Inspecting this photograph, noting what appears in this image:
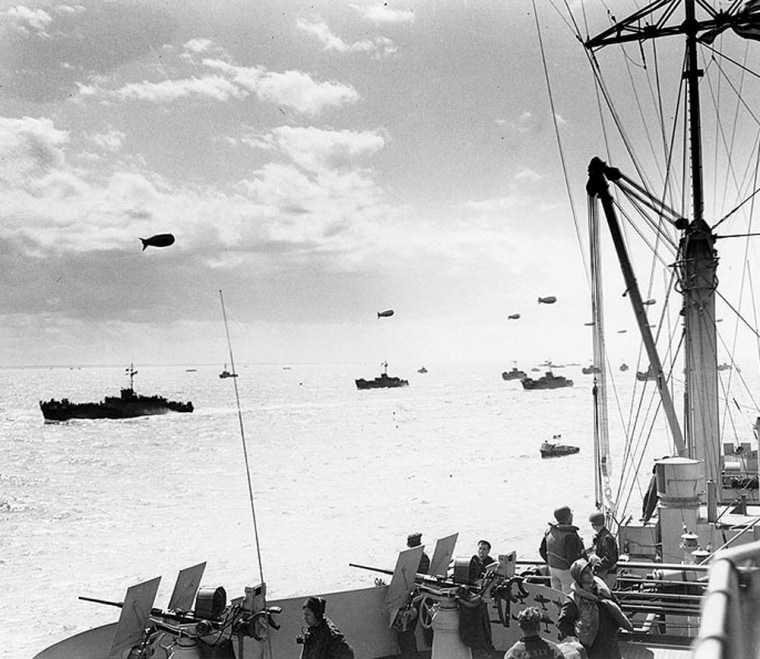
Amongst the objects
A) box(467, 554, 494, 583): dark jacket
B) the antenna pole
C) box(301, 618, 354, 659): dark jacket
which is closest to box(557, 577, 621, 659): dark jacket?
box(467, 554, 494, 583): dark jacket

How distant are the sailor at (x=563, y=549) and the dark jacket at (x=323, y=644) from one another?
8.69 ft

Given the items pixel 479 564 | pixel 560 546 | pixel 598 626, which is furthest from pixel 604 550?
pixel 598 626

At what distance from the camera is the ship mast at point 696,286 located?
13805mm

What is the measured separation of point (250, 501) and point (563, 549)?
995cm

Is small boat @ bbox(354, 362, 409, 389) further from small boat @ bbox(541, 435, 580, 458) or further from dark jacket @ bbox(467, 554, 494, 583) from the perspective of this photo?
dark jacket @ bbox(467, 554, 494, 583)

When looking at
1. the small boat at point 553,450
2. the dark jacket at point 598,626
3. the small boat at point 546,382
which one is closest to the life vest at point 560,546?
the dark jacket at point 598,626

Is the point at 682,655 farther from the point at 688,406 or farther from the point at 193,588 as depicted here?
the point at 688,406

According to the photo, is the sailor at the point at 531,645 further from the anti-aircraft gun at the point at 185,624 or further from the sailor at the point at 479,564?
the anti-aircraft gun at the point at 185,624

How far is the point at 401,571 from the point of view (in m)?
7.54

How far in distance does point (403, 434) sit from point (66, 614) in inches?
2251

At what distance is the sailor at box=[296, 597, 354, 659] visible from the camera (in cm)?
576

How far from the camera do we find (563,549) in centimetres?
759

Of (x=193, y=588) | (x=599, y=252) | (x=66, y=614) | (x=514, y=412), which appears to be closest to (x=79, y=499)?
(x=66, y=614)

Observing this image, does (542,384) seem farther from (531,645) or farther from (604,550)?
(531,645)
